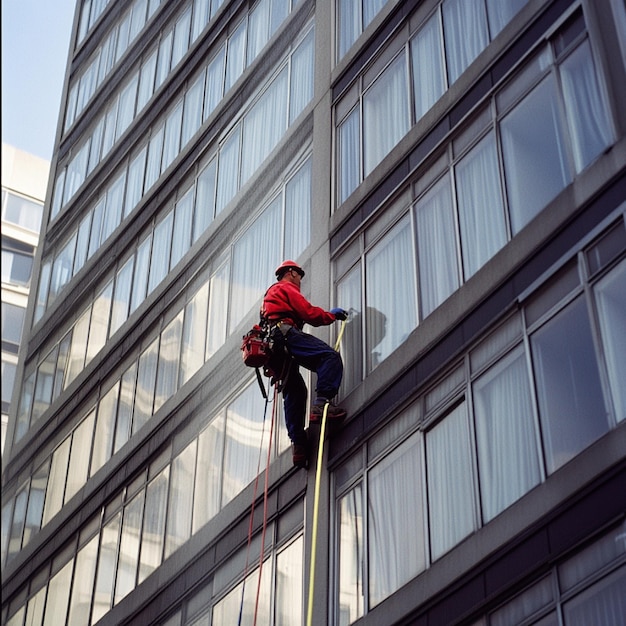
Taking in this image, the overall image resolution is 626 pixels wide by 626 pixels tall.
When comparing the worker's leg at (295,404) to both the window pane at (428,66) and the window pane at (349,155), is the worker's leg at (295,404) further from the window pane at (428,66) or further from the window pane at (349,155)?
the window pane at (428,66)

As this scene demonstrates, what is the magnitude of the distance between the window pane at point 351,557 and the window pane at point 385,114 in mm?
5344

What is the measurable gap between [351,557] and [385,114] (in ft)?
22.9

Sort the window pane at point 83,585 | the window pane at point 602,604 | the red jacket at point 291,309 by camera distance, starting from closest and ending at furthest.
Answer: the window pane at point 602,604 → the red jacket at point 291,309 → the window pane at point 83,585

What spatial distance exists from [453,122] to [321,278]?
3481mm

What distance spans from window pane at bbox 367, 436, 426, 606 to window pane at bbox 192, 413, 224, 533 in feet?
16.1

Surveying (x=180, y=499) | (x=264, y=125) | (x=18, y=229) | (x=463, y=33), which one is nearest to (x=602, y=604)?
(x=463, y=33)

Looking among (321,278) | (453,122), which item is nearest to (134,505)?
(321,278)

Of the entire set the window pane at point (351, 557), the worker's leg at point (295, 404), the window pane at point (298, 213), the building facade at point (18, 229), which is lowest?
the window pane at point (351, 557)

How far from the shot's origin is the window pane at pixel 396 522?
1461 cm

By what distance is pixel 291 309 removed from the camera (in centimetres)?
1728

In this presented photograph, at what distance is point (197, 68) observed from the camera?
93.2 ft

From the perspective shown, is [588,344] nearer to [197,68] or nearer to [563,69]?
[563,69]

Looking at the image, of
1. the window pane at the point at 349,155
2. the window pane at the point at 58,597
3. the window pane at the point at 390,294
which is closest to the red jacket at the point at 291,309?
the window pane at the point at 390,294

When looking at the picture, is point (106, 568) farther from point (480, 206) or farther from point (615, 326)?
point (615, 326)
